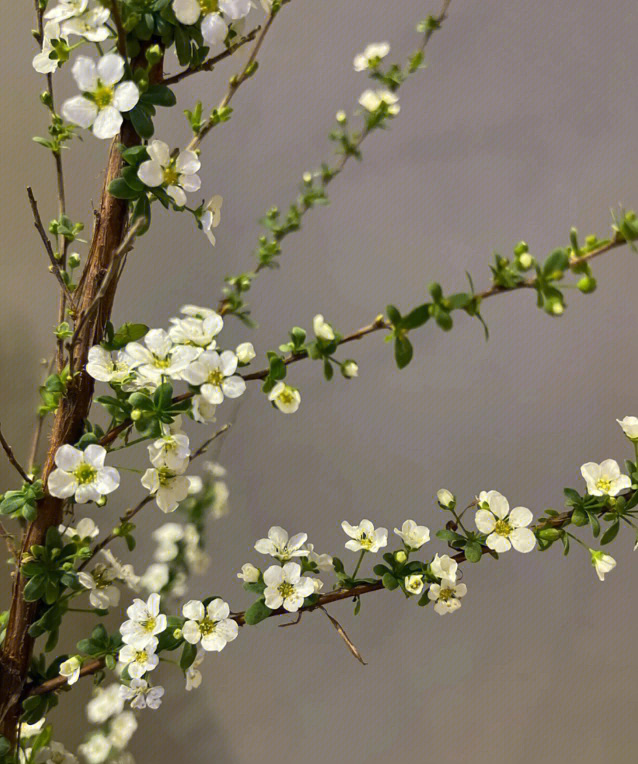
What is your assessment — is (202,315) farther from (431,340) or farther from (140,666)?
(431,340)

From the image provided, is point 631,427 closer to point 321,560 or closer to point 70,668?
point 321,560

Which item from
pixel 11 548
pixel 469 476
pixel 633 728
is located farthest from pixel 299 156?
pixel 633 728

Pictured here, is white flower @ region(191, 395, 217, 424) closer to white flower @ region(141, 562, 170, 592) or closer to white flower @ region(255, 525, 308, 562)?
white flower @ region(255, 525, 308, 562)

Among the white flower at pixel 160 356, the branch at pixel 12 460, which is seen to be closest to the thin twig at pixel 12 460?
the branch at pixel 12 460

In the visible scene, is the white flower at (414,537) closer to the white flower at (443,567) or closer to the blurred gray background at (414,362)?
the white flower at (443,567)

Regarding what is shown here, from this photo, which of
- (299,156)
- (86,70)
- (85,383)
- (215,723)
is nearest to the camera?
(86,70)

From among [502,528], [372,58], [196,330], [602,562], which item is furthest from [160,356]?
[372,58]
